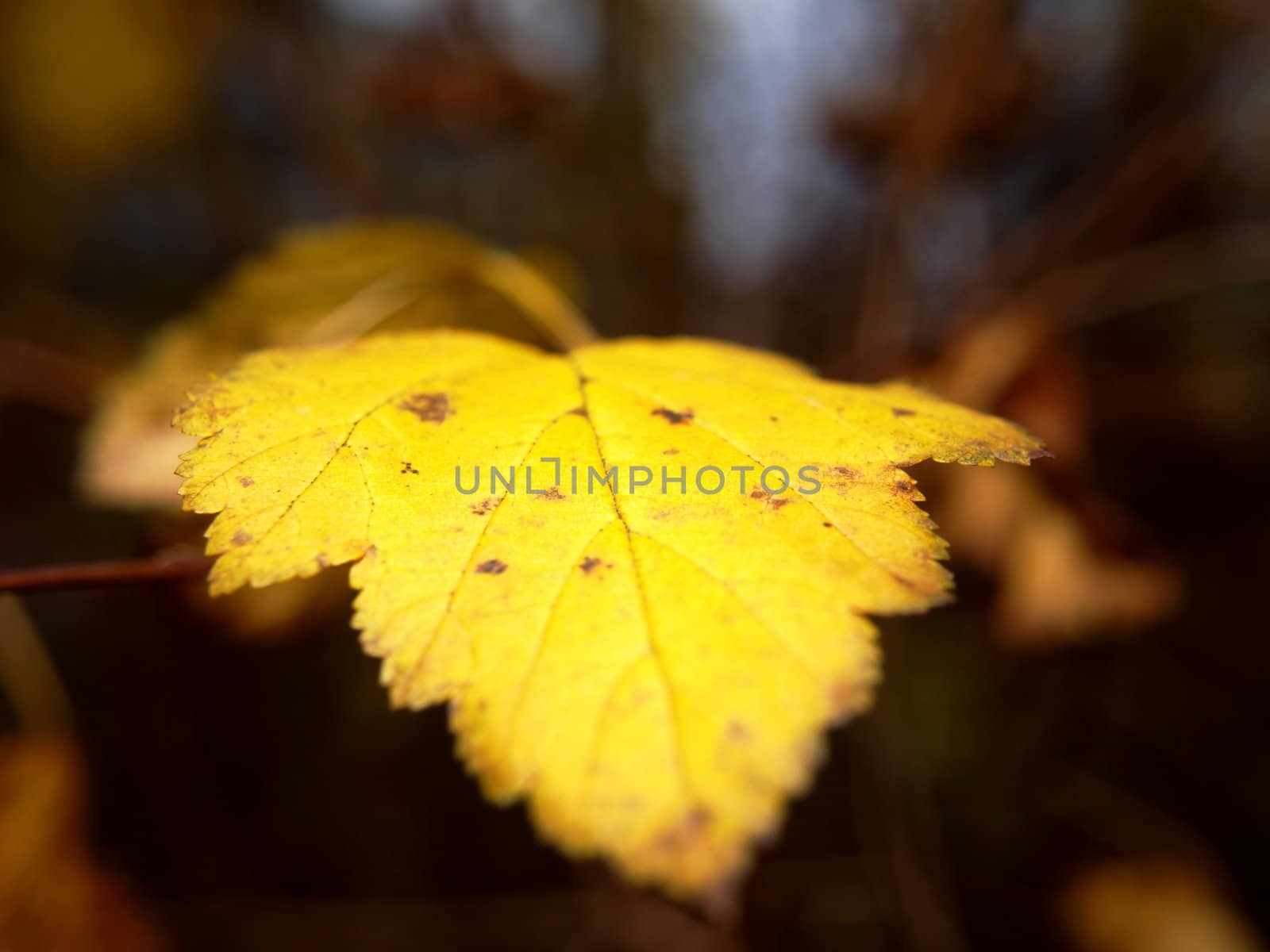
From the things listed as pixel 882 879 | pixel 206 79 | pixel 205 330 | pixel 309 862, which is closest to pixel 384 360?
pixel 205 330

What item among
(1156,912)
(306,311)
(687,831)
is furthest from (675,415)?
(1156,912)

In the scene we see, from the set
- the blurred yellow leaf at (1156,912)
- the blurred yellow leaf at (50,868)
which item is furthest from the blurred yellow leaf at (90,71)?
the blurred yellow leaf at (1156,912)

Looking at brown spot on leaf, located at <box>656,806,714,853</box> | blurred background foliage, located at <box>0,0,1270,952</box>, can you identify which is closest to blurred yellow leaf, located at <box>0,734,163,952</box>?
blurred background foliage, located at <box>0,0,1270,952</box>

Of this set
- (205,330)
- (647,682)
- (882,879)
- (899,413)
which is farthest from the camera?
(882,879)

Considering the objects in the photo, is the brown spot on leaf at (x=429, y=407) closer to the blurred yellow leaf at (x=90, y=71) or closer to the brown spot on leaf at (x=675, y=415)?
the brown spot on leaf at (x=675, y=415)

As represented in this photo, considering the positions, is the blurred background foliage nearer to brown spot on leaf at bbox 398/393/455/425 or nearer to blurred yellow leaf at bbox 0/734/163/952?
blurred yellow leaf at bbox 0/734/163/952

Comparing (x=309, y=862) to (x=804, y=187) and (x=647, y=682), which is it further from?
(x=804, y=187)

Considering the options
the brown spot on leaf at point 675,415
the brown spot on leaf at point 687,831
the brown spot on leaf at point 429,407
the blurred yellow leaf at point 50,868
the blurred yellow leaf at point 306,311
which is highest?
the brown spot on leaf at point 675,415
